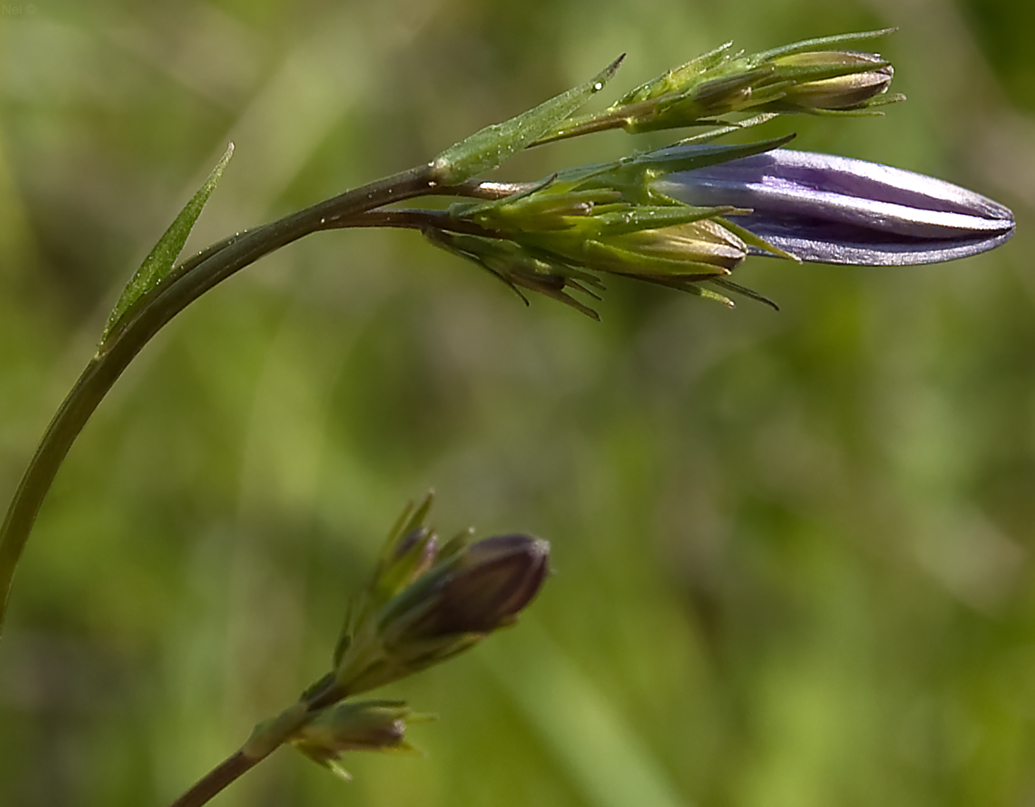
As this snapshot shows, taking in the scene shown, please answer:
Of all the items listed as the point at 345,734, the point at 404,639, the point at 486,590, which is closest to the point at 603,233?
the point at 486,590

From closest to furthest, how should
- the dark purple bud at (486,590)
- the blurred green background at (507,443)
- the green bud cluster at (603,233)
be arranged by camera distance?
the green bud cluster at (603,233) → the dark purple bud at (486,590) → the blurred green background at (507,443)

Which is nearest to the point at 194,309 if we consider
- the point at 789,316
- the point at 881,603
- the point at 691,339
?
the point at 691,339

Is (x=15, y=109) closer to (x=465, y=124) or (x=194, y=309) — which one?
(x=194, y=309)

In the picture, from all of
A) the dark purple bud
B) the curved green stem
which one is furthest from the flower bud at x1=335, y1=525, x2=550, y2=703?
the curved green stem

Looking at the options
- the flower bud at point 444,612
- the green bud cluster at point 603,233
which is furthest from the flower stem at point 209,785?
the green bud cluster at point 603,233

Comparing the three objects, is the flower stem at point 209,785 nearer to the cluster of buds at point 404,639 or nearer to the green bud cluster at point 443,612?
the cluster of buds at point 404,639
